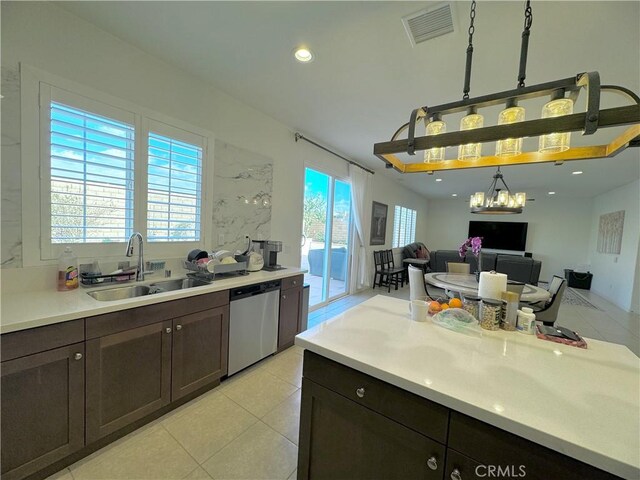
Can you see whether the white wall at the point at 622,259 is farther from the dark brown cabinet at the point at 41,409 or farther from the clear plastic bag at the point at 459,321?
the dark brown cabinet at the point at 41,409

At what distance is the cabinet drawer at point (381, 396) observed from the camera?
856 millimetres

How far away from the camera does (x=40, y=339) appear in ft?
4.13

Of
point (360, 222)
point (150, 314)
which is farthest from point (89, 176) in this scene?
point (360, 222)

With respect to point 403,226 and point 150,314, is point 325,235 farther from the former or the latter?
point 403,226

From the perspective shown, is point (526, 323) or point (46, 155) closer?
point (526, 323)

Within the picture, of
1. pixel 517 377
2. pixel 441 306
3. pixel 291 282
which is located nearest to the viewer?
pixel 517 377

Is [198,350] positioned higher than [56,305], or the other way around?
[56,305]

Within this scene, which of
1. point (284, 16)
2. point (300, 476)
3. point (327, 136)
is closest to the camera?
point (300, 476)

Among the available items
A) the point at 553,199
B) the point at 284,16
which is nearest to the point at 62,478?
the point at 284,16

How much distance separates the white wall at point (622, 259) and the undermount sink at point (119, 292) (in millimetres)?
7908

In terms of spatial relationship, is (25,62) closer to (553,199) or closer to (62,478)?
(62,478)

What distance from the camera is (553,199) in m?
7.99

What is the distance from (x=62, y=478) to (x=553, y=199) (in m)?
11.1

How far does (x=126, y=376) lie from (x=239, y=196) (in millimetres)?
1852
